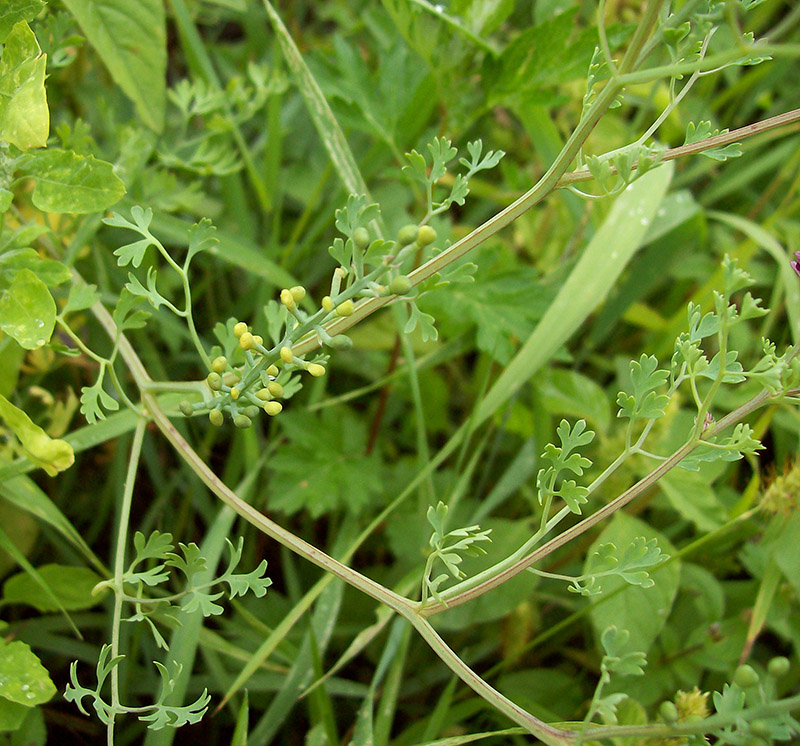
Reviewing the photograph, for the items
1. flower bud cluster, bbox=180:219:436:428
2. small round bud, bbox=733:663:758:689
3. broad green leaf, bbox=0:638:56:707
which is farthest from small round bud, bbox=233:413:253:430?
small round bud, bbox=733:663:758:689

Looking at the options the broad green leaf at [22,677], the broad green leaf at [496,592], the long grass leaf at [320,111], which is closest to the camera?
the broad green leaf at [22,677]

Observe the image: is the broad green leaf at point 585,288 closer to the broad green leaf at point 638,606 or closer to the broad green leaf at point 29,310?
the broad green leaf at point 638,606

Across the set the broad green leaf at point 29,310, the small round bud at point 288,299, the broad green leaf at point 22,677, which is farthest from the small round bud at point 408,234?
the broad green leaf at point 22,677

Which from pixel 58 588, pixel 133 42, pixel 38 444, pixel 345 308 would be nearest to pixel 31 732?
pixel 58 588

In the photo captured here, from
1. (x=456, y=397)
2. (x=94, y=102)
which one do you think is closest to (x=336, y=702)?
(x=456, y=397)

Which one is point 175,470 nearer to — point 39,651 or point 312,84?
point 39,651

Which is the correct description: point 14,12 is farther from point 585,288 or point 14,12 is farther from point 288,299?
point 585,288
